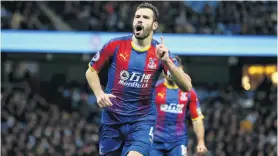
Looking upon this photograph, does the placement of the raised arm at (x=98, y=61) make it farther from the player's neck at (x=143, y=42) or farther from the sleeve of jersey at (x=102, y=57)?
the player's neck at (x=143, y=42)

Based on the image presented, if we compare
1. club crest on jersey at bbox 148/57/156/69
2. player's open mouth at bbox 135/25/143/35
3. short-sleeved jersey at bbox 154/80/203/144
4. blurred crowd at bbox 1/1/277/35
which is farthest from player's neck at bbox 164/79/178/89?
blurred crowd at bbox 1/1/277/35

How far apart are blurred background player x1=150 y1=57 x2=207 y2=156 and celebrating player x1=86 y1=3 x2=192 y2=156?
1928 mm

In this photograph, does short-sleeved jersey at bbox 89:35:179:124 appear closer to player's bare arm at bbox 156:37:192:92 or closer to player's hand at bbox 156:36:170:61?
player's bare arm at bbox 156:37:192:92

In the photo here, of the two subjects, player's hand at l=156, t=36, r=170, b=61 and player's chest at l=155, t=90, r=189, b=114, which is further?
player's chest at l=155, t=90, r=189, b=114

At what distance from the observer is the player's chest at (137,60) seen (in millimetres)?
7715

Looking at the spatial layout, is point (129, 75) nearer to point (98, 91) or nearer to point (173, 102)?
point (98, 91)

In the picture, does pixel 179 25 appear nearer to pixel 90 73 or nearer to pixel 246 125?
pixel 246 125

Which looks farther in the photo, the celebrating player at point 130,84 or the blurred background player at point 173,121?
the blurred background player at point 173,121

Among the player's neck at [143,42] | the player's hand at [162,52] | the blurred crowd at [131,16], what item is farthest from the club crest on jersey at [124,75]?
the blurred crowd at [131,16]

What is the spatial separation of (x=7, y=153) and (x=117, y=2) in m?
8.06

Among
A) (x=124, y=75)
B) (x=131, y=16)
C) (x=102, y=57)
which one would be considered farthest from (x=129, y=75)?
(x=131, y=16)

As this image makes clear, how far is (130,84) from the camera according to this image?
7.71 m

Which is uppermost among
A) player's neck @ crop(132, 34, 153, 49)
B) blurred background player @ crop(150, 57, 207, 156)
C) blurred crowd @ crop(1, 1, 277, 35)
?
blurred crowd @ crop(1, 1, 277, 35)

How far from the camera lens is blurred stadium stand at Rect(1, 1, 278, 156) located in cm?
1842
